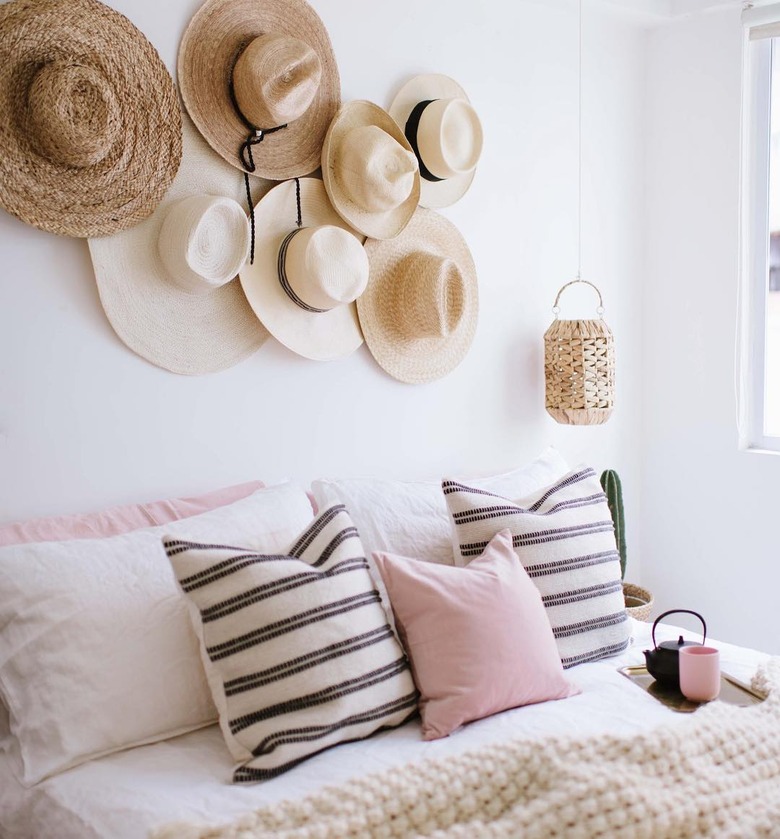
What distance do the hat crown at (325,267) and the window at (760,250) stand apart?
1524mm

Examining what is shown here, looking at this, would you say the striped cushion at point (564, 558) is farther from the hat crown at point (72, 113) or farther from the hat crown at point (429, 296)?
the hat crown at point (72, 113)

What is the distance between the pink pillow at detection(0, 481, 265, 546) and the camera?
1914mm

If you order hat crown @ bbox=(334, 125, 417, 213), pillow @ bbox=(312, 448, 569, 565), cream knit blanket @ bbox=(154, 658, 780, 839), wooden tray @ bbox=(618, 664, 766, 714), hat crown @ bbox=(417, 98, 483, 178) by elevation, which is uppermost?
hat crown @ bbox=(417, 98, 483, 178)

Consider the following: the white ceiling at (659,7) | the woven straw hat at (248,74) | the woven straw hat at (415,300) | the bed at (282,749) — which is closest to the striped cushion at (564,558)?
the bed at (282,749)

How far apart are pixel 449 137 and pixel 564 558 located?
4.04 ft

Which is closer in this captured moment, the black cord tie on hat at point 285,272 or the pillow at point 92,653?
the pillow at point 92,653

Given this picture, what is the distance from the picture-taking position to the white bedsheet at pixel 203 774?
1.49 metres

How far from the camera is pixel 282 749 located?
1614 millimetres

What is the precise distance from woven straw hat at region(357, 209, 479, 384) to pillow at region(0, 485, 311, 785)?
99cm

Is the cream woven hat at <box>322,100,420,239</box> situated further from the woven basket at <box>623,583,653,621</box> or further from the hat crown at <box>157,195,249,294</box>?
the woven basket at <box>623,583,653,621</box>

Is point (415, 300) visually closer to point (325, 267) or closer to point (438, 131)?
point (325, 267)

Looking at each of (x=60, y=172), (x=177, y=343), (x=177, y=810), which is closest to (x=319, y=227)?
(x=177, y=343)

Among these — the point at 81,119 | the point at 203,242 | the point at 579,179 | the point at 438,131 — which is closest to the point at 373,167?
the point at 438,131

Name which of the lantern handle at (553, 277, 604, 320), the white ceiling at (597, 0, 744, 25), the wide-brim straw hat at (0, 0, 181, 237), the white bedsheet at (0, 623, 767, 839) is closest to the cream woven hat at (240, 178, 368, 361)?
the wide-brim straw hat at (0, 0, 181, 237)
